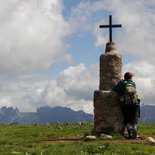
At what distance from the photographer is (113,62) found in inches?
1248

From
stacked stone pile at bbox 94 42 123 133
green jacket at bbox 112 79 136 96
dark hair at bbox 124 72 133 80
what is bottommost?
stacked stone pile at bbox 94 42 123 133

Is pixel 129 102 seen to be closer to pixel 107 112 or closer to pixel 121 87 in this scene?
pixel 121 87

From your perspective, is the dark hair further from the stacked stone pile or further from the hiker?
the stacked stone pile

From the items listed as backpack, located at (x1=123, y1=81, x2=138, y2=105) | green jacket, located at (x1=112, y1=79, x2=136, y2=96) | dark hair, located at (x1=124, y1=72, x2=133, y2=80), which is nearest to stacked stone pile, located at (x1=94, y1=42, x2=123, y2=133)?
green jacket, located at (x1=112, y1=79, x2=136, y2=96)

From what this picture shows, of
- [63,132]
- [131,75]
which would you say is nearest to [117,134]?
[131,75]

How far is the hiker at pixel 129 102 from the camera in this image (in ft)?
92.8

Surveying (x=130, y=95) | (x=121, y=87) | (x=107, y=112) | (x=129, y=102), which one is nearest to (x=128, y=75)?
(x=121, y=87)

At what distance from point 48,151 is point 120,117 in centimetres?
827

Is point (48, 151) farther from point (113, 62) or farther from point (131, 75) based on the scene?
point (113, 62)

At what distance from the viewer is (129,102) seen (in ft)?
92.8

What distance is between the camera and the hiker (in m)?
28.3

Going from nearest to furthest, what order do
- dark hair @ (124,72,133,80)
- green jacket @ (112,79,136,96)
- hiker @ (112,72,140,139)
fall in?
1. hiker @ (112,72,140,139)
2. green jacket @ (112,79,136,96)
3. dark hair @ (124,72,133,80)

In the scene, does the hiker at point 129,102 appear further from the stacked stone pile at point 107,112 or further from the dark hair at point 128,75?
the stacked stone pile at point 107,112

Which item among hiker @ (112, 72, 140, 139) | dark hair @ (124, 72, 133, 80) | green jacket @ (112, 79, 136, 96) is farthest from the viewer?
dark hair @ (124, 72, 133, 80)
